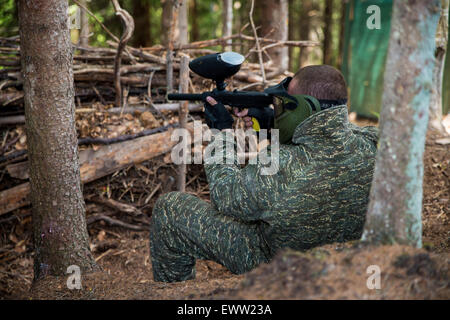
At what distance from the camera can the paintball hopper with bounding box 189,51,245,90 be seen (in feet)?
8.81

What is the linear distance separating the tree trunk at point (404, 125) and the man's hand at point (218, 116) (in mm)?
1107

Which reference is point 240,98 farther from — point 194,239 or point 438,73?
point 438,73

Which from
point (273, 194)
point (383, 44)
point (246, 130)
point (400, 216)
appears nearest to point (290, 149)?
point (273, 194)

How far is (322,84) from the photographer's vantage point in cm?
240

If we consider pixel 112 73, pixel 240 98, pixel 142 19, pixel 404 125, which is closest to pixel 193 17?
pixel 142 19

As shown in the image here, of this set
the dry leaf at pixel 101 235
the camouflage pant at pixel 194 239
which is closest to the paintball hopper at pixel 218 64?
the camouflage pant at pixel 194 239

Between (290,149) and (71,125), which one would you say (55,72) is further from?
(290,149)

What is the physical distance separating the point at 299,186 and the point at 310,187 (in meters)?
0.06

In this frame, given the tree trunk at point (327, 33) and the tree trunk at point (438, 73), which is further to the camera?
the tree trunk at point (327, 33)

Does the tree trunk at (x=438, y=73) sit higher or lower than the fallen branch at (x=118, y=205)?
higher

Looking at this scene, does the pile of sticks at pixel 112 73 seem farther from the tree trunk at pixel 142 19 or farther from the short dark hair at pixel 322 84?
the tree trunk at pixel 142 19

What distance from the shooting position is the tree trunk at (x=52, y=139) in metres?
2.85
